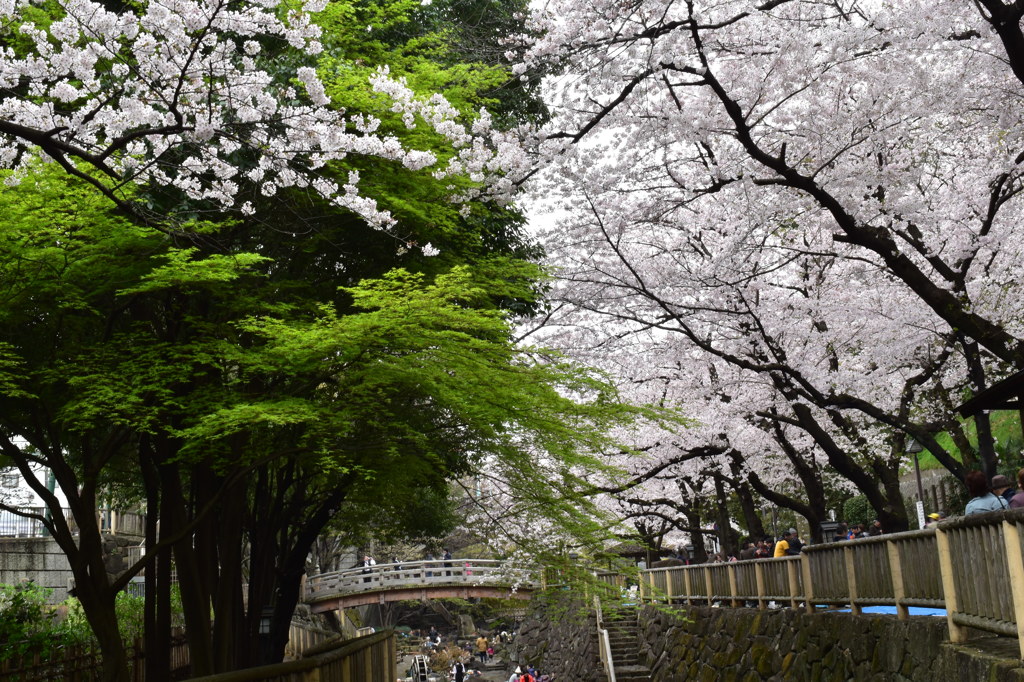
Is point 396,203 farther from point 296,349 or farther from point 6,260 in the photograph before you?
point 6,260

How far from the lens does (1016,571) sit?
5363 millimetres

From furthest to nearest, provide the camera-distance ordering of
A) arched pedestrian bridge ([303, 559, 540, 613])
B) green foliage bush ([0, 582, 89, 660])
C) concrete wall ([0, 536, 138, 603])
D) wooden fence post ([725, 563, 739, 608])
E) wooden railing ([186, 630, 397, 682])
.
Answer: arched pedestrian bridge ([303, 559, 540, 613]) → concrete wall ([0, 536, 138, 603]) → wooden fence post ([725, 563, 739, 608]) → green foliage bush ([0, 582, 89, 660]) → wooden railing ([186, 630, 397, 682])

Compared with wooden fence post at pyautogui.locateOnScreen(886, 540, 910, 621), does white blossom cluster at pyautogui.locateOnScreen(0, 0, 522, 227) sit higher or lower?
higher

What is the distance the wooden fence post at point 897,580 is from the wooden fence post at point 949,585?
77.2 inches

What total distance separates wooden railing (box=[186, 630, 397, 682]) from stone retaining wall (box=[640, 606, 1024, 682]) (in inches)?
172

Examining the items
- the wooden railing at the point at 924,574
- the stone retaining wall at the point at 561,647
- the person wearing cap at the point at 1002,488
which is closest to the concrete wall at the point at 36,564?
the stone retaining wall at the point at 561,647

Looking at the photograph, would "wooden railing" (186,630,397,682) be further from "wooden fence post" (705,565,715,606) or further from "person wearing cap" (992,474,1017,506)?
"wooden fence post" (705,565,715,606)

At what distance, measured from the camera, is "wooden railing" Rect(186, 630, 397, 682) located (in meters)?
6.79

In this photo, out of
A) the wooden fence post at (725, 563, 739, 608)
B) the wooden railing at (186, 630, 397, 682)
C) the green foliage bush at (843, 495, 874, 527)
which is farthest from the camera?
the green foliage bush at (843, 495, 874, 527)

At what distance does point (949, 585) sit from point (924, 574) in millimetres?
1627

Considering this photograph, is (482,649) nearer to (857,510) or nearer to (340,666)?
(857,510)

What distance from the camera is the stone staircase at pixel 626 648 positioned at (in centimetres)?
2392

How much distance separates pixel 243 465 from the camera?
1038 centimetres

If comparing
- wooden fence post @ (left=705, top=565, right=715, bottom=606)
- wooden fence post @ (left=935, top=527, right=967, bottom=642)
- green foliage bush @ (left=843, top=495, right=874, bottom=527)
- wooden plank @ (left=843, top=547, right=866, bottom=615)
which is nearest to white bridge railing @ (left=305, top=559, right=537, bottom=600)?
green foliage bush @ (left=843, top=495, right=874, bottom=527)
